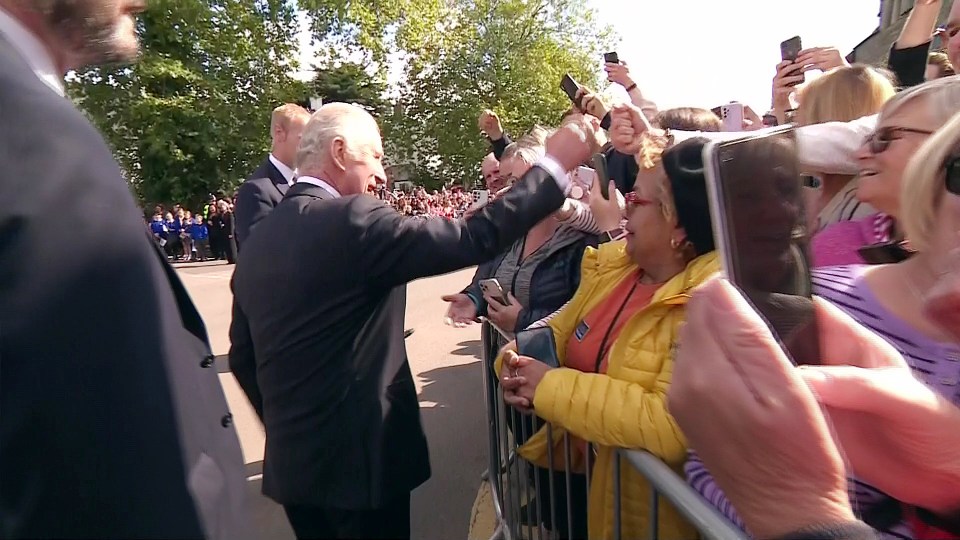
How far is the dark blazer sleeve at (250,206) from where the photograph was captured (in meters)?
3.77

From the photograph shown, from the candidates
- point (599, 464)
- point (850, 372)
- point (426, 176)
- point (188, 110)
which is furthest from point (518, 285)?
point (426, 176)

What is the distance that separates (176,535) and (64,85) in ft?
2.80

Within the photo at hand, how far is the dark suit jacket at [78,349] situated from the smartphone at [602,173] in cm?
173

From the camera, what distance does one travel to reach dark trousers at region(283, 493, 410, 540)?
2246 millimetres

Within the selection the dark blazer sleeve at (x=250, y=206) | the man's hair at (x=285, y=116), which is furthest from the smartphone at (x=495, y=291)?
the man's hair at (x=285, y=116)

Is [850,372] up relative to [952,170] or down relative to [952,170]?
down

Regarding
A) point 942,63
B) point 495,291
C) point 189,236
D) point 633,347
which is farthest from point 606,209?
point 189,236

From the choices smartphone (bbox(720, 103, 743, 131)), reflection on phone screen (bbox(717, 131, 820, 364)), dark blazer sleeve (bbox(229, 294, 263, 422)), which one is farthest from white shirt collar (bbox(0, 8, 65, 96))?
smartphone (bbox(720, 103, 743, 131))

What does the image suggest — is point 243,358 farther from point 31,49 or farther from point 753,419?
point 753,419

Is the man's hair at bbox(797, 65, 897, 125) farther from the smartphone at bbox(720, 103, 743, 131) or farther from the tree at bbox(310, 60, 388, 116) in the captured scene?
the tree at bbox(310, 60, 388, 116)

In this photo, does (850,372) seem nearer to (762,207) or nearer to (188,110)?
(762,207)

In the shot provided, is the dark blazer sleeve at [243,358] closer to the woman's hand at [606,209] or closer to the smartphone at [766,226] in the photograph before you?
the woman's hand at [606,209]

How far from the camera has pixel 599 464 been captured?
1.77 meters

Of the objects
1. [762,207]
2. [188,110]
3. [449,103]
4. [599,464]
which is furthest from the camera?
[449,103]
